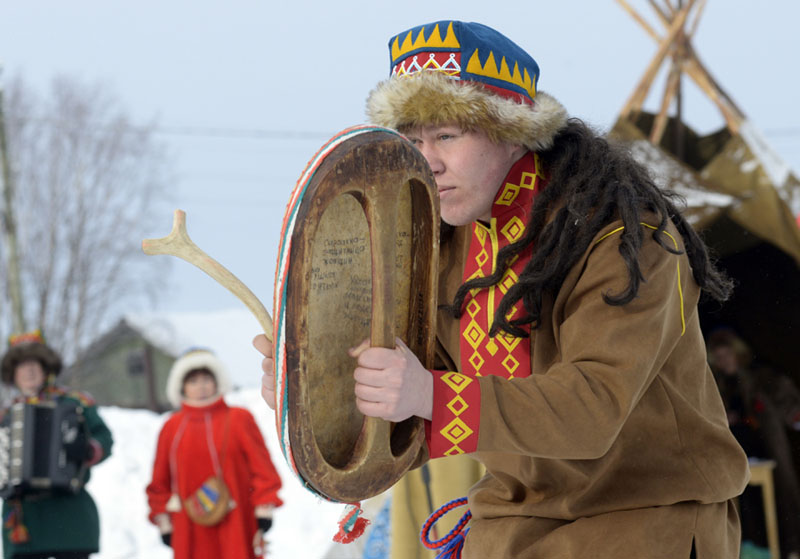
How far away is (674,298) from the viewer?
1.67m

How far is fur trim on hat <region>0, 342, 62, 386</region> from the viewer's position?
572 cm

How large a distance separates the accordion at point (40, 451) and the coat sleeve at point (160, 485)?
41cm

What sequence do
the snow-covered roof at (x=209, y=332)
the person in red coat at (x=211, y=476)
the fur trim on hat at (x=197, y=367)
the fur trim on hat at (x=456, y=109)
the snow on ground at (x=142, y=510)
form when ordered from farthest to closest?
the snow-covered roof at (x=209, y=332) → the snow on ground at (x=142, y=510) → the fur trim on hat at (x=197, y=367) → the person in red coat at (x=211, y=476) → the fur trim on hat at (x=456, y=109)

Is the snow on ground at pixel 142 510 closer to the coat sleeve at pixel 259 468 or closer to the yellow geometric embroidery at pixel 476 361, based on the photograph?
the coat sleeve at pixel 259 468

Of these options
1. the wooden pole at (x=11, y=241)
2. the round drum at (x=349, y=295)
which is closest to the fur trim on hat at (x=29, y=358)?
the round drum at (x=349, y=295)

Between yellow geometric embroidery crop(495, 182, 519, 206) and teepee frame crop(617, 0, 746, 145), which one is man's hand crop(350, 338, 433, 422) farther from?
teepee frame crop(617, 0, 746, 145)

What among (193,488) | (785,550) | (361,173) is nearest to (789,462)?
(785,550)

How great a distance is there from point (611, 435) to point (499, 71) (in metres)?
0.76

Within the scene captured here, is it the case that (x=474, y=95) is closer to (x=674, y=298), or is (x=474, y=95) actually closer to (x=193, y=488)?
(x=674, y=298)

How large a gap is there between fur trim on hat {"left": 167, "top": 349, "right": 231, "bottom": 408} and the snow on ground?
168 cm

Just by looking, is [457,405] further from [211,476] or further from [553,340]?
[211,476]

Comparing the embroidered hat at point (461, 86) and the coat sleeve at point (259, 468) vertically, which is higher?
the embroidered hat at point (461, 86)

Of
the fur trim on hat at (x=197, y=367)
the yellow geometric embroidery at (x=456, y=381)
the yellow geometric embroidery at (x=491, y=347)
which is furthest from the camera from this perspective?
the fur trim on hat at (x=197, y=367)

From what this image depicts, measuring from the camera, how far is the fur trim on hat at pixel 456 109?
180 cm
